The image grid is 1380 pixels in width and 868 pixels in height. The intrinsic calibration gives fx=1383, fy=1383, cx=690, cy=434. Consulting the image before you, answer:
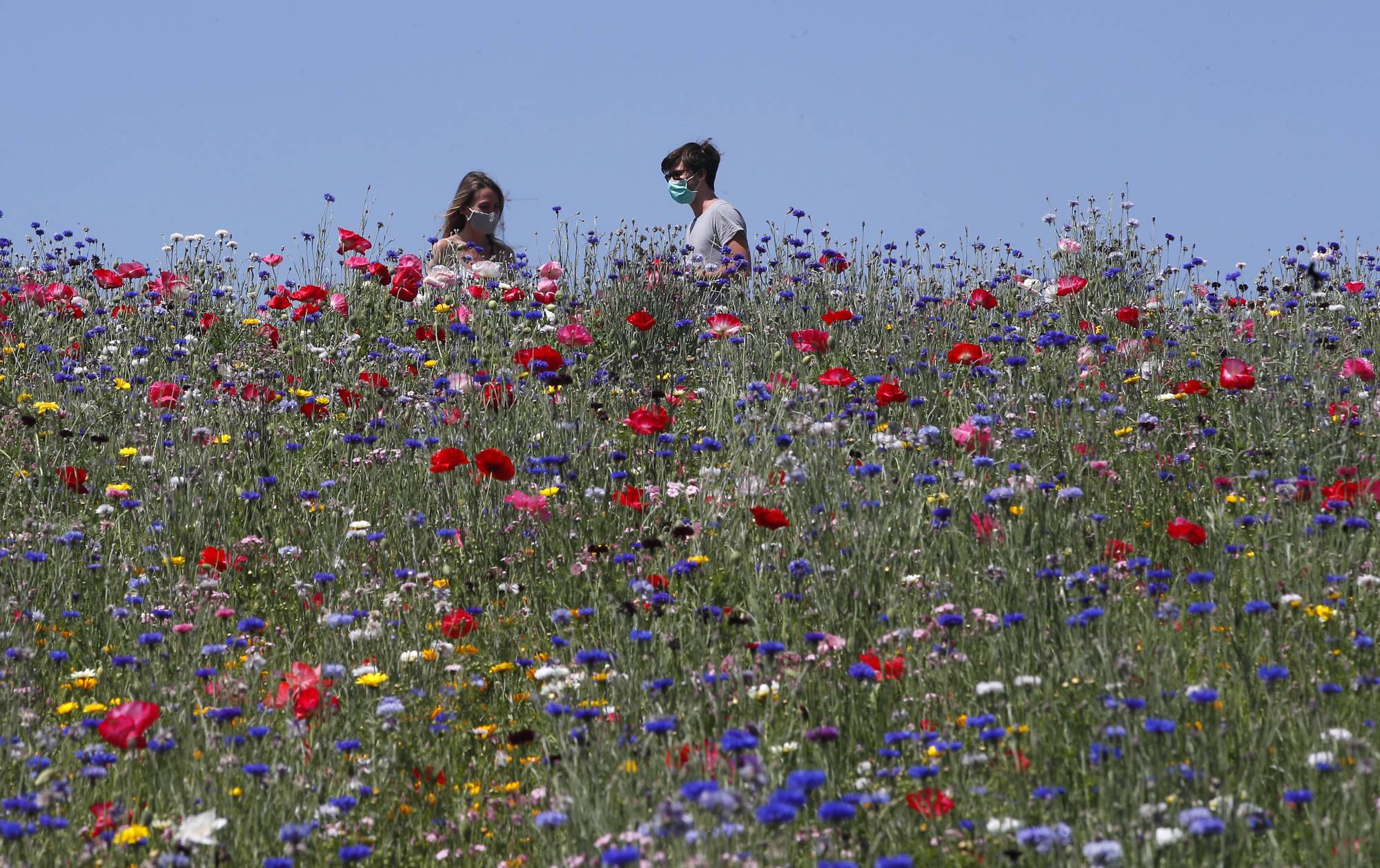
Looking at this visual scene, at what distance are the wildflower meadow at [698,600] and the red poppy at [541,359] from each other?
14 millimetres

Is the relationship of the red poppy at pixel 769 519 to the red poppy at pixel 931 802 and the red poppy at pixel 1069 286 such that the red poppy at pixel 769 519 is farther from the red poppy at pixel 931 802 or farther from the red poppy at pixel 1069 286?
the red poppy at pixel 1069 286

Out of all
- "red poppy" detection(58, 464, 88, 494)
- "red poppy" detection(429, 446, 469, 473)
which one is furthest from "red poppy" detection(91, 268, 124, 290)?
"red poppy" detection(429, 446, 469, 473)

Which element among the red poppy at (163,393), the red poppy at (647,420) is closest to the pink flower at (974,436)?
the red poppy at (647,420)

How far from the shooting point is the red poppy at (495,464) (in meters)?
4.18

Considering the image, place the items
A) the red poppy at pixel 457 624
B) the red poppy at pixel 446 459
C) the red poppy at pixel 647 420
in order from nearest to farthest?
the red poppy at pixel 457 624
the red poppy at pixel 446 459
the red poppy at pixel 647 420

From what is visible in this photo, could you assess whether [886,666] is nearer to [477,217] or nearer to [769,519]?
[769,519]

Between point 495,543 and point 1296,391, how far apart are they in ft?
9.60

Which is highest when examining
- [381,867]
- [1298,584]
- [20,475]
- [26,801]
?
[20,475]


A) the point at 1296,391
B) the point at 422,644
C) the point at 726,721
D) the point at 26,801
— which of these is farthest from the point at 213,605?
the point at 1296,391

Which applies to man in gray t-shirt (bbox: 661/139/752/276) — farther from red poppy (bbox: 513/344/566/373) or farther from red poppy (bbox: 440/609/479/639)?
red poppy (bbox: 440/609/479/639)

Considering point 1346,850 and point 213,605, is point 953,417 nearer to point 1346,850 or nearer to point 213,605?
point 213,605

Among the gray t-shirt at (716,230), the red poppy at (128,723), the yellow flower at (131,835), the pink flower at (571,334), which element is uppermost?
the gray t-shirt at (716,230)

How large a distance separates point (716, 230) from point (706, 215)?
0.15 m

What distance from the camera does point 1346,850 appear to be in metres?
2.26
